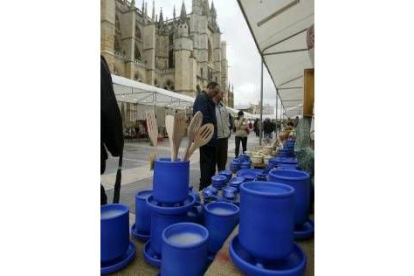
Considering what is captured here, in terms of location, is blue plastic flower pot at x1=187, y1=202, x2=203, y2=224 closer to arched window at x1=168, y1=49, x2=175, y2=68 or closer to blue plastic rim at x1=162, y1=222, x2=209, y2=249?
blue plastic rim at x1=162, y1=222, x2=209, y2=249

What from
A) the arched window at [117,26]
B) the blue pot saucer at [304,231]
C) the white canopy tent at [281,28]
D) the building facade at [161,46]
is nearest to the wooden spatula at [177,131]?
the blue pot saucer at [304,231]

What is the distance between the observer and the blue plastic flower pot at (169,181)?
707 millimetres

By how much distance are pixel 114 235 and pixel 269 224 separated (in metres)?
0.42

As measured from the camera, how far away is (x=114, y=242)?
61 cm

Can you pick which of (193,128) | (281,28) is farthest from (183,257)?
(281,28)

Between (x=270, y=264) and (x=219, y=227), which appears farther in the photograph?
(x=219, y=227)

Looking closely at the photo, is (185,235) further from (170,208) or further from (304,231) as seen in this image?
(304,231)

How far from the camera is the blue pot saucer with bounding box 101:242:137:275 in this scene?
60cm

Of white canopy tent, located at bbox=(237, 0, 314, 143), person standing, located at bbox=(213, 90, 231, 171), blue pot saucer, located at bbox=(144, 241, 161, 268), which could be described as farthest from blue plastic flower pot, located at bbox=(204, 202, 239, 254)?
person standing, located at bbox=(213, 90, 231, 171)
